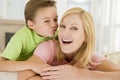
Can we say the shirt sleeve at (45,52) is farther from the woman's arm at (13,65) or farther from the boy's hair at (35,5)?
the boy's hair at (35,5)

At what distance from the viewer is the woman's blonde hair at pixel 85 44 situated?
3.93ft

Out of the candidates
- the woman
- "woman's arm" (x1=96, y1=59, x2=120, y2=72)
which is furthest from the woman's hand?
"woman's arm" (x1=96, y1=59, x2=120, y2=72)

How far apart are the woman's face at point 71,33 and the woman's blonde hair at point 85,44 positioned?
0.02 meters

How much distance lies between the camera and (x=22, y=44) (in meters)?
1.38

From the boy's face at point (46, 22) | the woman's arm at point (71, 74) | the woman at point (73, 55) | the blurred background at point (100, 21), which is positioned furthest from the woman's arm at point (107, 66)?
the blurred background at point (100, 21)

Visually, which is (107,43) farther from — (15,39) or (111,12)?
(15,39)

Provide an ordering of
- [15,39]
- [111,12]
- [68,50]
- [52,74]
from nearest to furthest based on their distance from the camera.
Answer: [52,74], [68,50], [15,39], [111,12]

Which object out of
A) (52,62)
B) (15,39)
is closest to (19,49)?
(15,39)

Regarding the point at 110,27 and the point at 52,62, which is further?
the point at 110,27

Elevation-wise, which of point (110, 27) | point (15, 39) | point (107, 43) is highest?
point (15, 39)

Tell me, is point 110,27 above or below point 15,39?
below

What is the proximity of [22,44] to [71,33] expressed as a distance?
1.02ft

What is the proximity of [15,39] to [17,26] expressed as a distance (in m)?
3.57

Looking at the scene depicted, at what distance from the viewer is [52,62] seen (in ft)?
4.19
